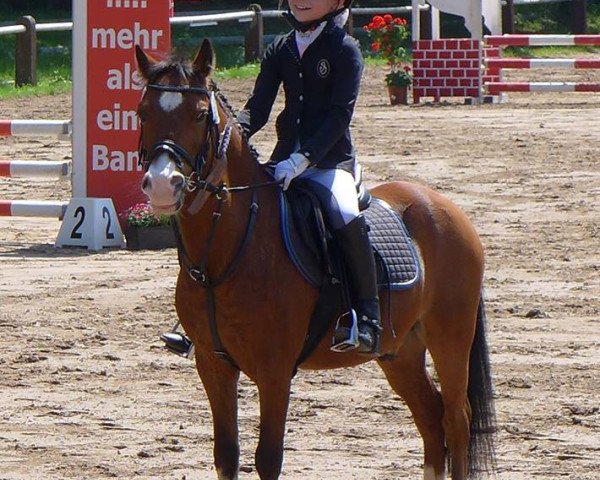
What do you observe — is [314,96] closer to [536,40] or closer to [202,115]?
[202,115]

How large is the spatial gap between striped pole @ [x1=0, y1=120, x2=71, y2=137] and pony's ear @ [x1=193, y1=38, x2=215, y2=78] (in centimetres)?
758

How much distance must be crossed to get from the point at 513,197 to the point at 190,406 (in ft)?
23.1

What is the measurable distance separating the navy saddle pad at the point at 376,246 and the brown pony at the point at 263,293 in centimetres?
4

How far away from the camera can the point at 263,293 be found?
202 inches

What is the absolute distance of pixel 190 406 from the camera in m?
7.20

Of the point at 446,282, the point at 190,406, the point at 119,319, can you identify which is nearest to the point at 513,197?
the point at 119,319

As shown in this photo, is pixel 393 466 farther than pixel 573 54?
No

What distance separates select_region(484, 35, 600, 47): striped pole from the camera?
74.0ft

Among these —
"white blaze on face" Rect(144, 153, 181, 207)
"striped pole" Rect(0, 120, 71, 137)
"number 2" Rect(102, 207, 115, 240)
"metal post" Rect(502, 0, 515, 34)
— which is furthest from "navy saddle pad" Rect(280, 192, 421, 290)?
"metal post" Rect(502, 0, 515, 34)

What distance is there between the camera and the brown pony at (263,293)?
481 centimetres

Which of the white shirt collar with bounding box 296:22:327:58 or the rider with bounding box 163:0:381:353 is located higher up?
the white shirt collar with bounding box 296:22:327:58

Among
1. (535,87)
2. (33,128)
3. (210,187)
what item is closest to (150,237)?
(33,128)

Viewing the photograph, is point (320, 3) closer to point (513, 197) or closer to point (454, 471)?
point (454, 471)

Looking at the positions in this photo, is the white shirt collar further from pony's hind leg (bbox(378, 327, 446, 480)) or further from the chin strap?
pony's hind leg (bbox(378, 327, 446, 480))
